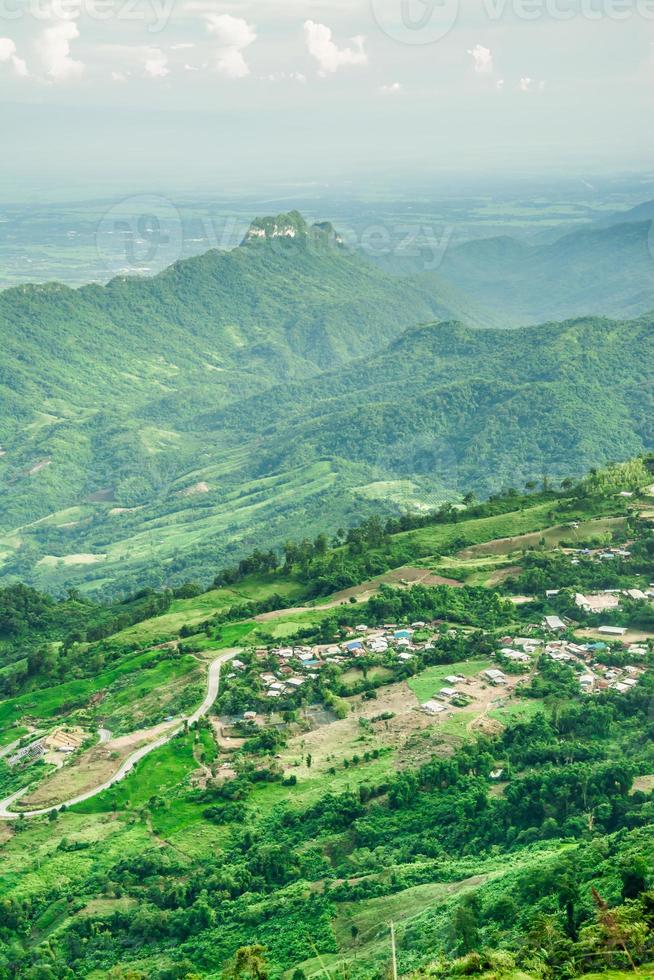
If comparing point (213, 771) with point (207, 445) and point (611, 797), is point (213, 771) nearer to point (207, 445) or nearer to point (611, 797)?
point (611, 797)

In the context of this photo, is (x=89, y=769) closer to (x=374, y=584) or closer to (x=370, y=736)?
(x=370, y=736)

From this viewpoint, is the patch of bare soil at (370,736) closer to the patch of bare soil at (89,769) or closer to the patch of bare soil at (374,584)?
the patch of bare soil at (89,769)

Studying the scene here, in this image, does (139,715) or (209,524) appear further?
(209,524)

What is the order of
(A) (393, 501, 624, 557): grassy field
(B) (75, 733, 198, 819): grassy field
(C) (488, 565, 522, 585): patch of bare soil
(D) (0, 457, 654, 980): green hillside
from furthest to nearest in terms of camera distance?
(A) (393, 501, 624, 557): grassy field → (C) (488, 565, 522, 585): patch of bare soil → (B) (75, 733, 198, 819): grassy field → (D) (0, 457, 654, 980): green hillside

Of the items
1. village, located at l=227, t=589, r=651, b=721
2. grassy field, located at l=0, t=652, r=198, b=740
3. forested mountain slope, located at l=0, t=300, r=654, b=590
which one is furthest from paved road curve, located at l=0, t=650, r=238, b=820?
forested mountain slope, located at l=0, t=300, r=654, b=590

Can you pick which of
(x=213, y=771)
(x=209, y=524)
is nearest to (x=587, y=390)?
(x=209, y=524)

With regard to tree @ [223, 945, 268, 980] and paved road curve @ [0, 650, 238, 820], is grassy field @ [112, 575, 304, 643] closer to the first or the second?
paved road curve @ [0, 650, 238, 820]

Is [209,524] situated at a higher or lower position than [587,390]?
lower

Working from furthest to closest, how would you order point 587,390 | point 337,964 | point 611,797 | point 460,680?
point 587,390, point 460,680, point 611,797, point 337,964
